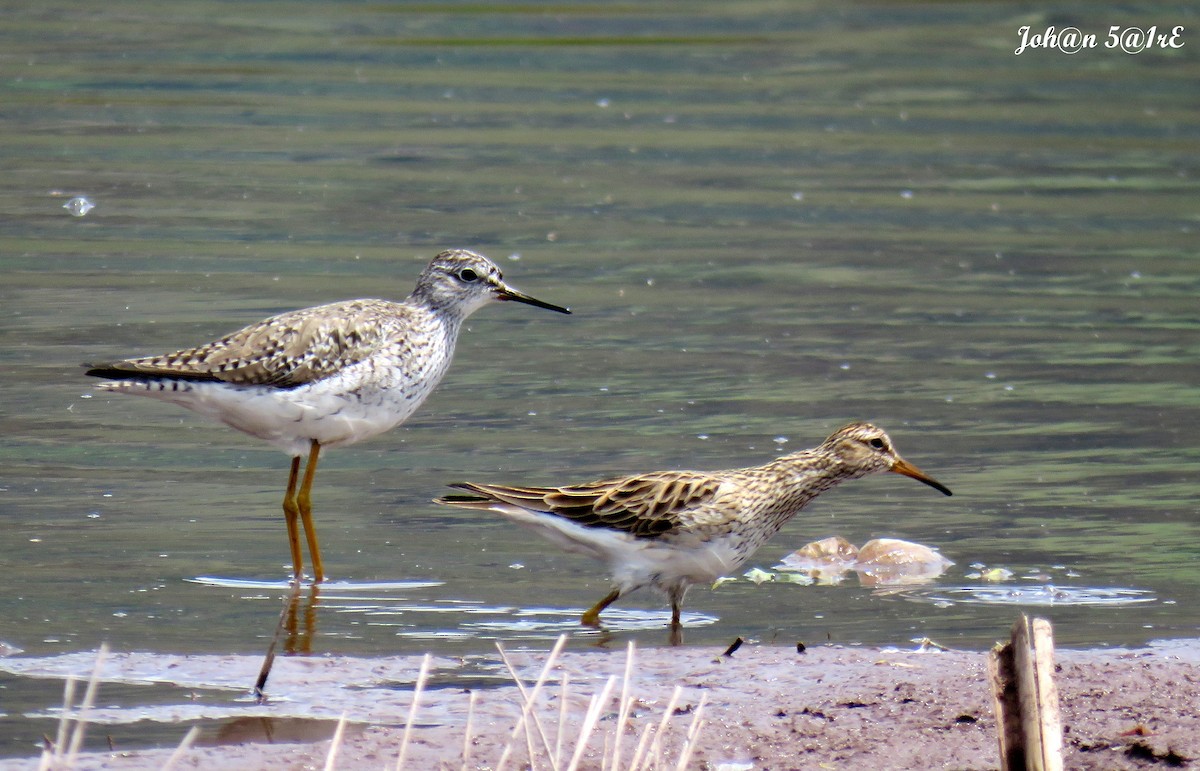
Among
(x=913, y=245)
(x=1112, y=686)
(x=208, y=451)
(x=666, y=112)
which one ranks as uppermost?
(x=666, y=112)

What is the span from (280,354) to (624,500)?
6.33ft

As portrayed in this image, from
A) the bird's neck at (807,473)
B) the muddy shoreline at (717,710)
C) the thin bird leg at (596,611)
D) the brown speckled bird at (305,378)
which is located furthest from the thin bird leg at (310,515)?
the bird's neck at (807,473)

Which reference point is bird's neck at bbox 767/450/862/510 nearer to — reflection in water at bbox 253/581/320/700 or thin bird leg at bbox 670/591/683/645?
thin bird leg at bbox 670/591/683/645

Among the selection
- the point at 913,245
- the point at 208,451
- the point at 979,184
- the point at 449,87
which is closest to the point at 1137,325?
the point at 913,245

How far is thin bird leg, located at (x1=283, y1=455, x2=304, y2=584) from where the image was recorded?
9.44 m

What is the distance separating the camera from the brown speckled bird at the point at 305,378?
31.3ft

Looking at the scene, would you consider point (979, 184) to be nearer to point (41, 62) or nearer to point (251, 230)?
point (251, 230)

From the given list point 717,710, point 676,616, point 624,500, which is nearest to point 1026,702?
point 717,710

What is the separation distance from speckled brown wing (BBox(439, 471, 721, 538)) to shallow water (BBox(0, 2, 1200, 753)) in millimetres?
437

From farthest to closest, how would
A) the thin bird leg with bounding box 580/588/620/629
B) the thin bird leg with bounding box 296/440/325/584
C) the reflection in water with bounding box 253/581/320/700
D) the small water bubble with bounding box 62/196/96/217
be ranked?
the small water bubble with bounding box 62/196/96/217 → the thin bird leg with bounding box 296/440/325/584 → the thin bird leg with bounding box 580/588/620/629 → the reflection in water with bounding box 253/581/320/700

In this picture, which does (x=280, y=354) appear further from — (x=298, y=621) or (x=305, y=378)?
(x=298, y=621)

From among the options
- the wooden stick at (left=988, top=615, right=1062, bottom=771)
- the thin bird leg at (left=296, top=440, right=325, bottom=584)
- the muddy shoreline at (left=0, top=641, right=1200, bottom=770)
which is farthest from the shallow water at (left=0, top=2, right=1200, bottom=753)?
the wooden stick at (left=988, top=615, right=1062, bottom=771)

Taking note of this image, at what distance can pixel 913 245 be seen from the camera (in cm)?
1772

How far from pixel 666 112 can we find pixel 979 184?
4.22 m
